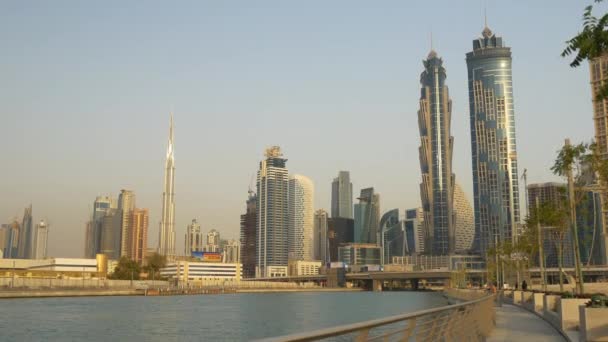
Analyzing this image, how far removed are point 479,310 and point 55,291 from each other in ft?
496

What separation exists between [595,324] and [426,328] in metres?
9.97

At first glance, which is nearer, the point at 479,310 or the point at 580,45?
the point at 580,45

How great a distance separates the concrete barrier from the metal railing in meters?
2.98

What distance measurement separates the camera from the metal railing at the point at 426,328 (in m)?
6.43

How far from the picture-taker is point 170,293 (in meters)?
188

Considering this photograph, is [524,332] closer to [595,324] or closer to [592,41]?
[595,324]

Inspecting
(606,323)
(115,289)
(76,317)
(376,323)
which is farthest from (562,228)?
(115,289)

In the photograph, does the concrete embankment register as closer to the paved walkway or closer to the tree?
the paved walkway

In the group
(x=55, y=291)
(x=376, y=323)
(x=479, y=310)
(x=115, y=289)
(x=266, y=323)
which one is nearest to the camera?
(x=376, y=323)

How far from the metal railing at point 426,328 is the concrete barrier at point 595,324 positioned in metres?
2.98

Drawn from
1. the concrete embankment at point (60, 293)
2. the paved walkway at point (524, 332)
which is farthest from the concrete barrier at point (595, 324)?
the concrete embankment at point (60, 293)

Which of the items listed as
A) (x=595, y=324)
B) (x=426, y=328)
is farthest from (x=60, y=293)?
(x=426, y=328)

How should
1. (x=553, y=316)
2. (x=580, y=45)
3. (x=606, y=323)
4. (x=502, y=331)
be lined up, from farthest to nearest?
(x=553, y=316), (x=502, y=331), (x=606, y=323), (x=580, y=45)

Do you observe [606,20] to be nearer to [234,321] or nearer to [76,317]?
[234,321]
